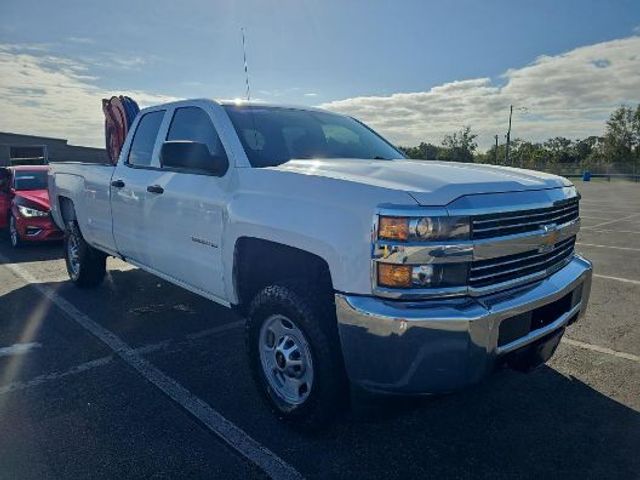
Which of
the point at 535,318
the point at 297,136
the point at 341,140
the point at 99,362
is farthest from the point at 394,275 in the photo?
the point at 99,362

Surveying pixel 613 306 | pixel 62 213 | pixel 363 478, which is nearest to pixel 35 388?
pixel 363 478

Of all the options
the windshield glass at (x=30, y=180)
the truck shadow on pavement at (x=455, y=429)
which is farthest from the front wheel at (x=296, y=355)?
the windshield glass at (x=30, y=180)

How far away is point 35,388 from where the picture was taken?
3312 millimetres

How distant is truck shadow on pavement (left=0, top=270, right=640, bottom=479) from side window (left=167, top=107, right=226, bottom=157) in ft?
5.37

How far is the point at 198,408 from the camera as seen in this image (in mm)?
3043

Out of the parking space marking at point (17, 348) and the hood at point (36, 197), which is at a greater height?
the hood at point (36, 197)

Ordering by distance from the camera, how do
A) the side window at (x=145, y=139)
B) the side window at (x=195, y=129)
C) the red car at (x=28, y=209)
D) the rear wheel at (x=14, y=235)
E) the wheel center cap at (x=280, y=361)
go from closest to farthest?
the wheel center cap at (x=280, y=361)
the side window at (x=195, y=129)
the side window at (x=145, y=139)
the red car at (x=28, y=209)
the rear wheel at (x=14, y=235)

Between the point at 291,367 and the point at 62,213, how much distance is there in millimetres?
4774

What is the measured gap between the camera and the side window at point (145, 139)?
168 inches

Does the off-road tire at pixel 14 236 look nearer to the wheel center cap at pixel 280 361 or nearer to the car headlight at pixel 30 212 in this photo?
the car headlight at pixel 30 212

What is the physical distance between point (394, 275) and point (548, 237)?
1.05 m

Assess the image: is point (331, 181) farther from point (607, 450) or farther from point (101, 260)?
point (101, 260)

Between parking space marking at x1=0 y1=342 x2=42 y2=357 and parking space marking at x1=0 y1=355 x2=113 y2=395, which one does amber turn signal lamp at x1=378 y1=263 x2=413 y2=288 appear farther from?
parking space marking at x1=0 y1=342 x2=42 y2=357

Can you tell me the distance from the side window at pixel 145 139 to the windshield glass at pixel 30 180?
19.1ft
